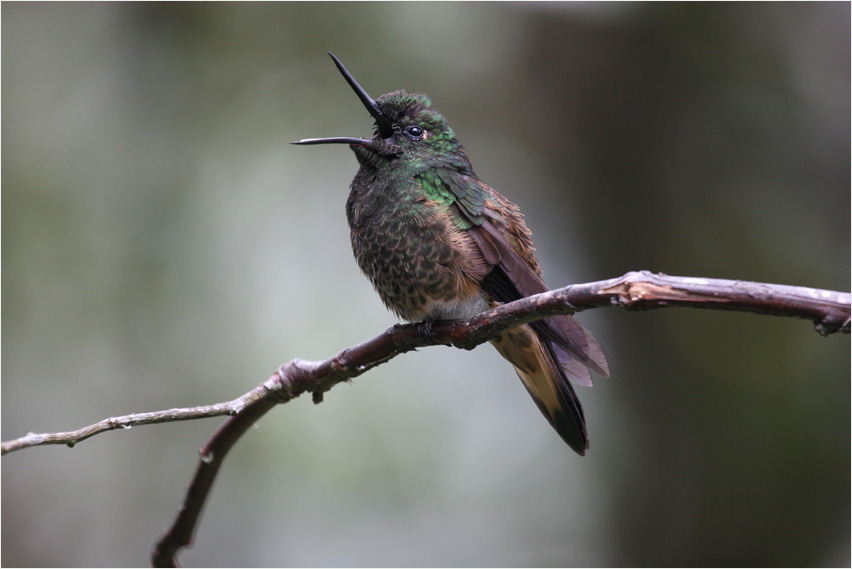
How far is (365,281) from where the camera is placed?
220 inches

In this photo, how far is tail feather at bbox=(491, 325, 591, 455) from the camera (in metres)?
2.51

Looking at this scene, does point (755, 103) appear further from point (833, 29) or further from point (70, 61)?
point (70, 61)

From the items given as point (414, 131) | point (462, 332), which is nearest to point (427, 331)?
point (462, 332)

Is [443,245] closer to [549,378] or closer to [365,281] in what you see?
[549,378]

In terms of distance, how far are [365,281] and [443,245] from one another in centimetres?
305

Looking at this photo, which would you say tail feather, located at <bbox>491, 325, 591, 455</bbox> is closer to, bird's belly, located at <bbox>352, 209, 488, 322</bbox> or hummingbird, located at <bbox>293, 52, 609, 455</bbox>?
hummingbird, located at <bbox>293, 52, 609, 455</bbox>

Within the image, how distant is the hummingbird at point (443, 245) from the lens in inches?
100

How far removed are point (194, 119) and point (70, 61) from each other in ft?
3.37

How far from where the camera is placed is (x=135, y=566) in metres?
5.15

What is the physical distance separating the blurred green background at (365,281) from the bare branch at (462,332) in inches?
106

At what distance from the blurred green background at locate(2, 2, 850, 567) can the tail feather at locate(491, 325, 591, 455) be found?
89.8 inches

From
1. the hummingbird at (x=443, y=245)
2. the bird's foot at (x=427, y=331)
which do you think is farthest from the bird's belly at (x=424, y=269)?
the bird's foot at (x=427, y=331)

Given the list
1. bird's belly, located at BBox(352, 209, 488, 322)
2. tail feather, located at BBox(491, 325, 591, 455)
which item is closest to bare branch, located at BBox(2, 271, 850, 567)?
bird's belly, located at BBox(352, 209, 488, 322)

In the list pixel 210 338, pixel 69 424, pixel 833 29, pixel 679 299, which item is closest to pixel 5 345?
pixel 69 424
